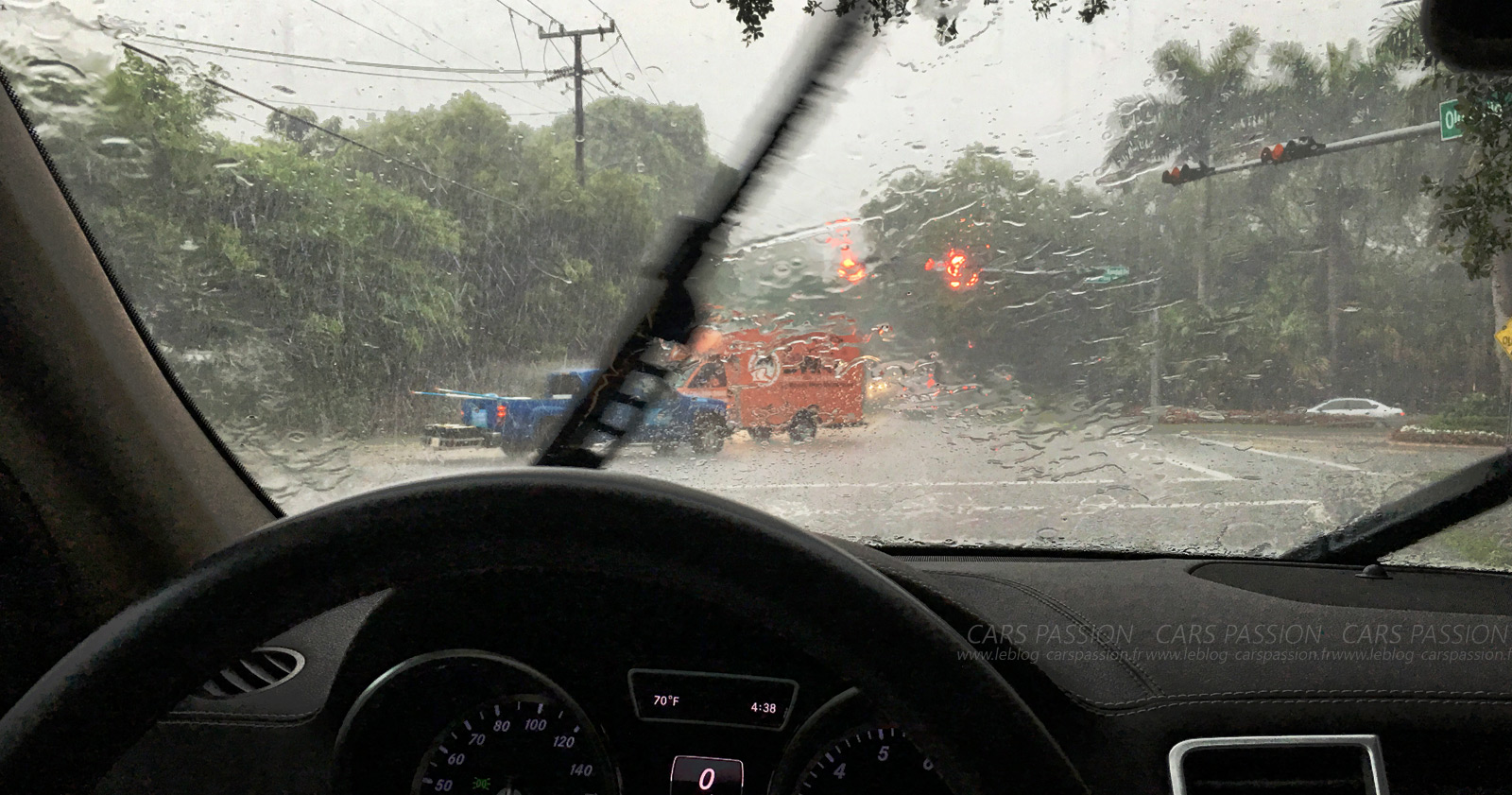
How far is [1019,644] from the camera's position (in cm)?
185

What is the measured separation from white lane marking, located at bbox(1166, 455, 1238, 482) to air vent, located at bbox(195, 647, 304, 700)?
88.1 inches

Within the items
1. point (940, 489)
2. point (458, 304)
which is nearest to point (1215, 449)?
point (940, 489)

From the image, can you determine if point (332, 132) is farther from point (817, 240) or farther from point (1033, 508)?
point (1033, 508)

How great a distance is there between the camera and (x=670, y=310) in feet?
7.56

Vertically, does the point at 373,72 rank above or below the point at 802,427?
above

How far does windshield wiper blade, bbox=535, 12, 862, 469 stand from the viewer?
2.24m

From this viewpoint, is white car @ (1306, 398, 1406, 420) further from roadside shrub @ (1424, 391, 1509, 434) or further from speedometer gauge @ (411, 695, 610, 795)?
speedometer gauge @ (411, 695, 610, 795)

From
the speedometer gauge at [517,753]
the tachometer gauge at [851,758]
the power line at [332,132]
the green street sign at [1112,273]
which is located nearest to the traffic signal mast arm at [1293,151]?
the green street sign at [1112,273]

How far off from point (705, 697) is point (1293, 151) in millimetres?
1924

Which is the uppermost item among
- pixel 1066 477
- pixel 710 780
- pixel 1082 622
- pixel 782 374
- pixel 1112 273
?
pixel 1112 273

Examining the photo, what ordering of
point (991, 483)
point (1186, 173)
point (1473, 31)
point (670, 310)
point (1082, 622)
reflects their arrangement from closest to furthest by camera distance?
1. point (1473, 31)
2. point (1082, 622)
3. point (670, 310)
4. point (1186, 173)
5. point (991, 483)

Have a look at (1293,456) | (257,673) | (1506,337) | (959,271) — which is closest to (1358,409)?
(1293,456)

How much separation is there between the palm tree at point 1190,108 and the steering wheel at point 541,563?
1664 millimetres

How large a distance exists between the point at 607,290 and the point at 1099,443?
1.35 metres
